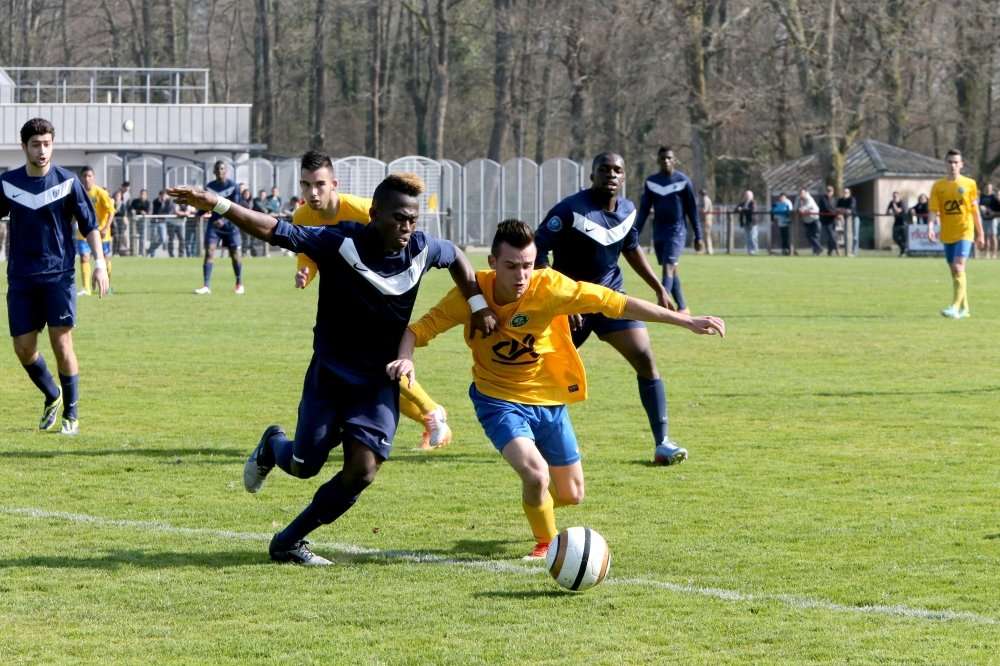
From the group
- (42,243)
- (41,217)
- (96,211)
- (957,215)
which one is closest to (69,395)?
(42,243)

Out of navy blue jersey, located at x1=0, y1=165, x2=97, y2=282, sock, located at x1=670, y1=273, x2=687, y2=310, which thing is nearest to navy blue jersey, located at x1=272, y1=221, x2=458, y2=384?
navy blue jersey, located at x1=0, y1=165, x2=97, y2=282

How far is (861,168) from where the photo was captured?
52750mm

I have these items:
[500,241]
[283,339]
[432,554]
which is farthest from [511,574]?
[283,339]

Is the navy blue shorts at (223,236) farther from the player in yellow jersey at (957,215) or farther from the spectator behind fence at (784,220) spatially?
the spectator behind fence at (784,220)

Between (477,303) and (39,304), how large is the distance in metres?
4.24

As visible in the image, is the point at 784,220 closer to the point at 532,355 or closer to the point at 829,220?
the point at 829,220

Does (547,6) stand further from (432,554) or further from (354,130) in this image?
(432,554)

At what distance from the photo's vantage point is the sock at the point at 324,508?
657 cm

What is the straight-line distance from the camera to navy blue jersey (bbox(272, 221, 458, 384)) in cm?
650

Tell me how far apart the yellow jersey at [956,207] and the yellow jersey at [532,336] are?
13.4 metres

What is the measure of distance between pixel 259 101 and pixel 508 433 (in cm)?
6019

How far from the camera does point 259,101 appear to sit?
214 ft

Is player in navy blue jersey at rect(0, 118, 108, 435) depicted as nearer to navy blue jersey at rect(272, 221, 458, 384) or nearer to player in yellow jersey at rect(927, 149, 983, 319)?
navy blue jersey at rect(272, 221, 458, 384)

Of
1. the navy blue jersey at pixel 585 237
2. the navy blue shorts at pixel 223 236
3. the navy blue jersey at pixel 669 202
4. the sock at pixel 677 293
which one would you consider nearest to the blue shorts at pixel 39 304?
the navy blue jersey at pixel 585 237
